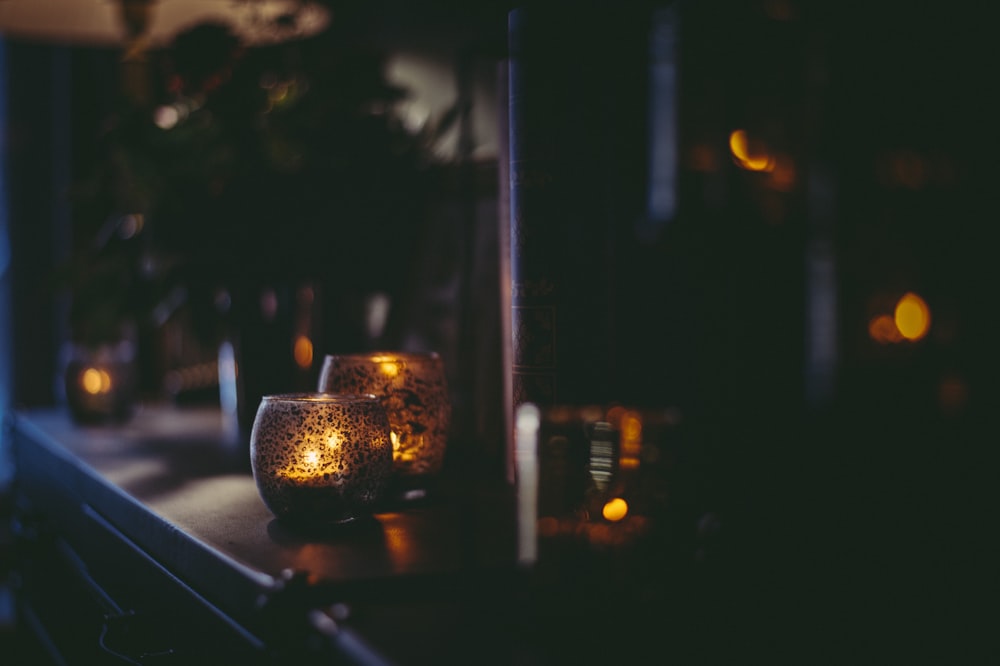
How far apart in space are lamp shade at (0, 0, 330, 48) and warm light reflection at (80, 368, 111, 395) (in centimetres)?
60

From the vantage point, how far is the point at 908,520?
147 centimetres

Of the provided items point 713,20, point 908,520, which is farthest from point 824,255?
point 908,520

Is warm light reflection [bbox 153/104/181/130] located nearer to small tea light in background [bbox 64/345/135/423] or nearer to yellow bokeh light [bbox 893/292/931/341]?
small tea light in background [bbox 64/345/135/423]

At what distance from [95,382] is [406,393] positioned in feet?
3.25

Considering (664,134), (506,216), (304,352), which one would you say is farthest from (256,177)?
(664,134)

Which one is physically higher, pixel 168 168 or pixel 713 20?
pixel 713 20

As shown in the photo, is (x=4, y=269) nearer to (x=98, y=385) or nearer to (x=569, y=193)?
(x=98, y=385)

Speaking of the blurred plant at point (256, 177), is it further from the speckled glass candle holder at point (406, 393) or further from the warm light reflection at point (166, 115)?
the speckled glass candle holder at point (406, 393)

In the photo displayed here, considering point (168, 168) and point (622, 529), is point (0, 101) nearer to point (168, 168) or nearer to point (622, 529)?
point (168, 168)

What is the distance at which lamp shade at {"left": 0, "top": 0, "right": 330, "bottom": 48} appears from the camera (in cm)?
166

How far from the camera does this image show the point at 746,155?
3.37 metres

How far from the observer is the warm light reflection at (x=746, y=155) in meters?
3.32

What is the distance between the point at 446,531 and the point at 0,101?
2989 millimetres

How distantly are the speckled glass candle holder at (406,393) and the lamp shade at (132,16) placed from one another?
872 millimetres
